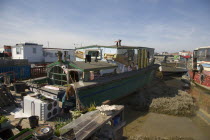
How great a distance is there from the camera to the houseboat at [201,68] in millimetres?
16553

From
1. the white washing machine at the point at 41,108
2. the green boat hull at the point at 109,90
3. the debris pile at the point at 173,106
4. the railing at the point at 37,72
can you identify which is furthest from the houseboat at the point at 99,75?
the railing at the point at 37,72

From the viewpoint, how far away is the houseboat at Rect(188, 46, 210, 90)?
652 inches

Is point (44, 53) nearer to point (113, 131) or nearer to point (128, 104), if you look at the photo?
point (128, 104)

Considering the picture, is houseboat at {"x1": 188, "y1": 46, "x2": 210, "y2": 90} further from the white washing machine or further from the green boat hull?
the white washing machine

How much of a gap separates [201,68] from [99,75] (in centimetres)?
1494

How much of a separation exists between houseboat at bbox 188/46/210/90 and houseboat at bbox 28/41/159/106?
26.2 feet

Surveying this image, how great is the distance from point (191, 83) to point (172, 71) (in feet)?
15.9

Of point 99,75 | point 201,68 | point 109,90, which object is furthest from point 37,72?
point 201,68

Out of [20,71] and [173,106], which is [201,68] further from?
[20,71]

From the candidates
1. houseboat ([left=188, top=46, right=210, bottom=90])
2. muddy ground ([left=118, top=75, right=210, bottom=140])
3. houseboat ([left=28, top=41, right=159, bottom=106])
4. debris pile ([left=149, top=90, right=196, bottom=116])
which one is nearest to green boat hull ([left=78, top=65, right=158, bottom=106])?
houseboat ([left=28, top=41, right=159, bottom=106])

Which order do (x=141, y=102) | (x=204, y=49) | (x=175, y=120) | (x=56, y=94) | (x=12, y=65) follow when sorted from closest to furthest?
(x=56, y=94) → (x=175, y=120) → (x=141, y=102) → (x=12, y=65) → (x=204, y=49)

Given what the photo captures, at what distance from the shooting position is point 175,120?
368 inches

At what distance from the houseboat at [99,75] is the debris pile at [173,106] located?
8.08 ft

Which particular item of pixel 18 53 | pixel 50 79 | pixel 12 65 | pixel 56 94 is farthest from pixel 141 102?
pixel 18 53
